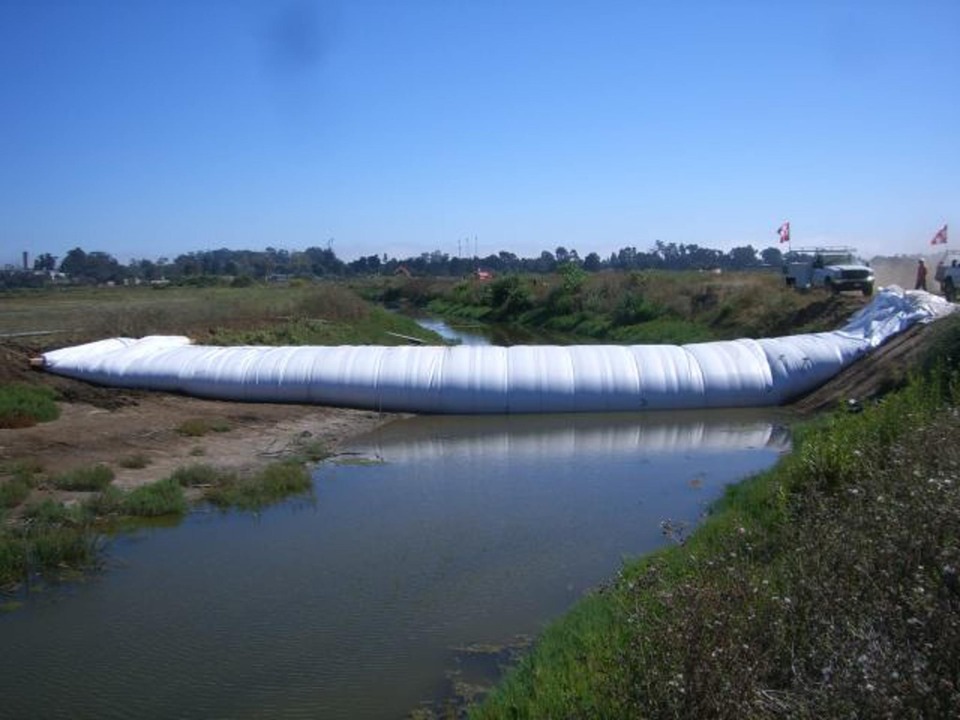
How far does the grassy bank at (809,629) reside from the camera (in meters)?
3.81

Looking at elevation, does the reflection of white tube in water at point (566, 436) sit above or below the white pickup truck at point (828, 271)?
below

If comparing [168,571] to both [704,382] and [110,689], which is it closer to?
[110,689]

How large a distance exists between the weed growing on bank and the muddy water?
5.88ft

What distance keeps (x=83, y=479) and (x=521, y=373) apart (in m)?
10.1

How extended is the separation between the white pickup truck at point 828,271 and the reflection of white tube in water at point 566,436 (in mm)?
13540

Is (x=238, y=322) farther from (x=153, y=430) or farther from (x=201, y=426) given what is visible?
(x=153, y=430)

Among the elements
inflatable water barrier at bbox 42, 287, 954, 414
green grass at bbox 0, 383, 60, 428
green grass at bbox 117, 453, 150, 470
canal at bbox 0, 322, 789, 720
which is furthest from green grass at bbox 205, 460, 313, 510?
inflatable water barrier at bbox 42, 287, 954, 414

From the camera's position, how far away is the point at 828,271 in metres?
32.6

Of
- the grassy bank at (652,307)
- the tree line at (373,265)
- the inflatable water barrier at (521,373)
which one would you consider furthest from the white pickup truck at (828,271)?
the tree line at (373,265)

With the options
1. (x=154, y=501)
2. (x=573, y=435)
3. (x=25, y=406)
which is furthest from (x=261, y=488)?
(x=573, y=435)

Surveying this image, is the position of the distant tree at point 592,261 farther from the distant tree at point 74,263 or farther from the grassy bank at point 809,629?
the grassy bank at point 809,629

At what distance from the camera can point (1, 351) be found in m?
22.5

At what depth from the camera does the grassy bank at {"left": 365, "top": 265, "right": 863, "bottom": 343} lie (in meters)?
31.6

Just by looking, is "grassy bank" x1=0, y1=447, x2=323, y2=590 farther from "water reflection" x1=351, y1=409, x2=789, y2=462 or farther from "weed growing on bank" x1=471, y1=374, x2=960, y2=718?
"weed growing on bank" x1=471, y1=374, x2=960, y2=718
